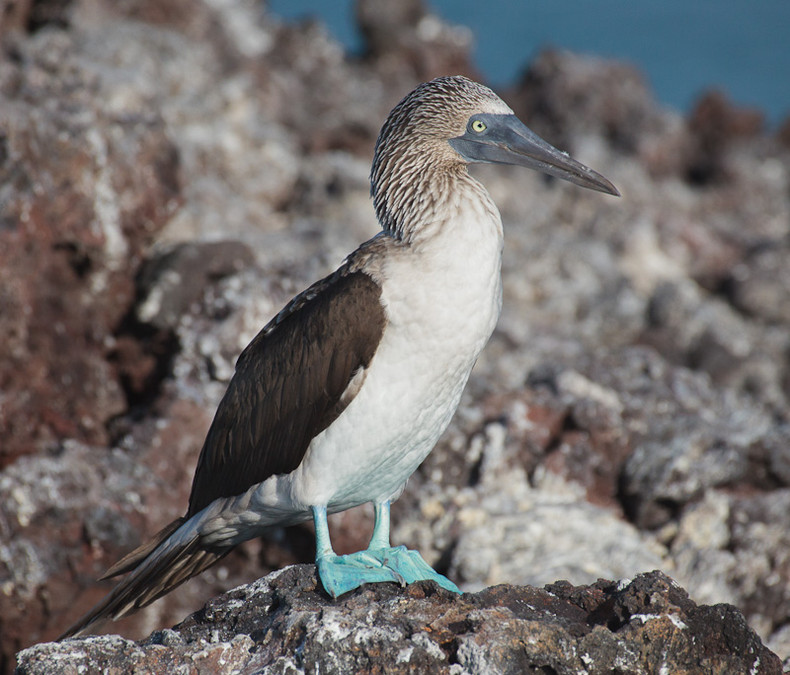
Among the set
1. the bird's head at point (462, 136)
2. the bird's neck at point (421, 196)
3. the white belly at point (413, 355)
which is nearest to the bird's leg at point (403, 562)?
the white belly at point (413, 355)

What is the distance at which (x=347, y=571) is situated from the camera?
132 inches

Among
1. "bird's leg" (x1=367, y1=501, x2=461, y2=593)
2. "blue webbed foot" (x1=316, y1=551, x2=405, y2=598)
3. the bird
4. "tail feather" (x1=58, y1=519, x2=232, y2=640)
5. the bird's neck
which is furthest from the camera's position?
"tail feather" (x1=58, y1=519, x2=232, y2=640)

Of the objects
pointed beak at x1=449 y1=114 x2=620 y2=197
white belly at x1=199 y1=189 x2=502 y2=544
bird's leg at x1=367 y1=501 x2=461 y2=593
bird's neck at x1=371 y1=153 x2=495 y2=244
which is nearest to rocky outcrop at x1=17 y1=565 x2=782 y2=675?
bird's leg at x1=367 y1=501 x2=461 y2=593

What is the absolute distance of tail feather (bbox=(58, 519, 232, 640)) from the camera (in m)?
3.91

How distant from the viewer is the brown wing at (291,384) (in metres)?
3.65

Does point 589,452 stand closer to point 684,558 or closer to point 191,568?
point 684,558

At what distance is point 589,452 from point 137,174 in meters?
3.56

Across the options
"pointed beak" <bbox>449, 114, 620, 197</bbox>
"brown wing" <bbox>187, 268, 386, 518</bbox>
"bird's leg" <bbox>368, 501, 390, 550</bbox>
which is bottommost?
"bird's leg" <bbox>368, 501, 390, 550</bbox>

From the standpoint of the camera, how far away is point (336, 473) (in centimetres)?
371

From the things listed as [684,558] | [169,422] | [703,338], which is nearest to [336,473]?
[169,422]

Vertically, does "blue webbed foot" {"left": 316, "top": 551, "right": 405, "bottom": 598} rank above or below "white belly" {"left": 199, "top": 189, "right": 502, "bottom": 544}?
below

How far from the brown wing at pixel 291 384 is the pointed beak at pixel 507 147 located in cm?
81

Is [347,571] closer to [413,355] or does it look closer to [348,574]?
[348,574]

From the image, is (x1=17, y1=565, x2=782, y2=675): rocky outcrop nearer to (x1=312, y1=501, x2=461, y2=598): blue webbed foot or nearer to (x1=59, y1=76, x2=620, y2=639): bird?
(x1=312, y1=501, x2=461, y2=598): blue webbed foot
